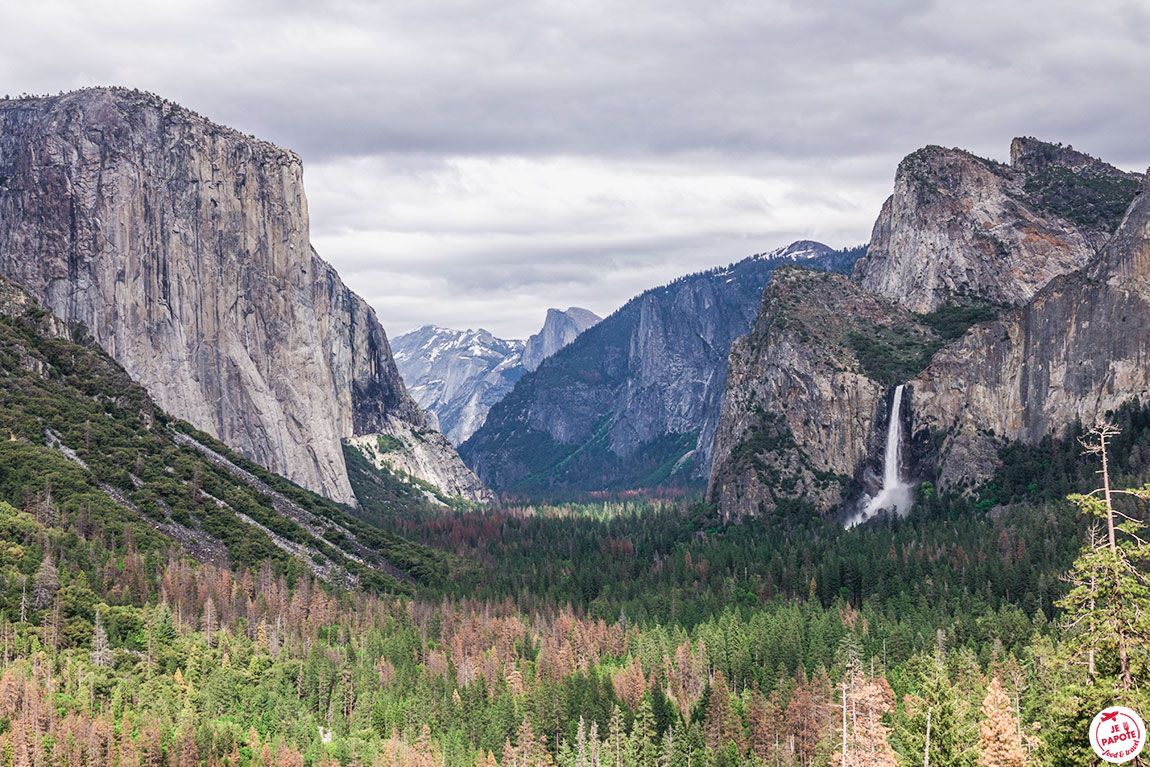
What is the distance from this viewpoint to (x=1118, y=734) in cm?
4403

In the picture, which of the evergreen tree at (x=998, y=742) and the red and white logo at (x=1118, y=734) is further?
the evergreen tree at (x=998, y=742)

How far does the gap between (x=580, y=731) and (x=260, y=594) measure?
72638 millimetres

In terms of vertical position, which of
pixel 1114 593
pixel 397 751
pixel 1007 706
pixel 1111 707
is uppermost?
pixel 1114 593

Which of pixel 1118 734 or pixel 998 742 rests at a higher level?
pixel 1118 734

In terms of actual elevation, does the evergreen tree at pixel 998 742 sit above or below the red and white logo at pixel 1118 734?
below

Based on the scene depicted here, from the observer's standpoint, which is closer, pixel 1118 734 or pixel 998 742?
pixel 1118 734

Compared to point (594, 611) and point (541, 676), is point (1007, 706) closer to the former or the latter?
point (541, 676)

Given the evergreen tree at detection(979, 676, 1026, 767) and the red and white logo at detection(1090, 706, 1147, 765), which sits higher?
the red and white logo at detection(1090, 706, 1147, 765)

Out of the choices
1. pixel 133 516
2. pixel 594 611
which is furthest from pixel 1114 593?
pixel 133 516

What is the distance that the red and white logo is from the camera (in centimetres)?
4344

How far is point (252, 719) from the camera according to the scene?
132875 millimetres

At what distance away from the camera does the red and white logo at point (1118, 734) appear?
143ft

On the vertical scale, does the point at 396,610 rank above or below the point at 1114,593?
below

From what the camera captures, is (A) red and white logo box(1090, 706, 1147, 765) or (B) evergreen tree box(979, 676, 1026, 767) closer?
(A) red and white logo box(1090, 706, 1147, 765)
